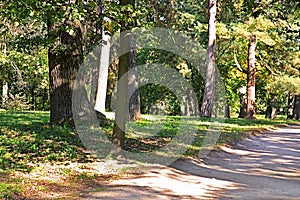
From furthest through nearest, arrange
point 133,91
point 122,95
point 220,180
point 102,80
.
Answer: point 102,80
point 133,91
point 122,95
point 220,180

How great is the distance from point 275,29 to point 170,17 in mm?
8043

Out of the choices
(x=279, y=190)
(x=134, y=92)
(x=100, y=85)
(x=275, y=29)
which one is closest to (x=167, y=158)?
(x=279, y=190)

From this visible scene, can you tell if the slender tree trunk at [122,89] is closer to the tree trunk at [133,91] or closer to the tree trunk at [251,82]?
the tree trunk at [133,91]

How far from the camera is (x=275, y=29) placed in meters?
24.1

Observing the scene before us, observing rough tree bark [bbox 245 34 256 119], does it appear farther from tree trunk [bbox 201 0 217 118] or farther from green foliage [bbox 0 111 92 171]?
green foliage [bbox 0 111 92 171]

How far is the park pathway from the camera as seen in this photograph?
20.0ft

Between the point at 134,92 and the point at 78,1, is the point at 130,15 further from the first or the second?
the point at 134,92

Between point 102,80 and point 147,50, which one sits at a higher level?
point 147,50

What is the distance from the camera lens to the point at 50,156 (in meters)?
7.93

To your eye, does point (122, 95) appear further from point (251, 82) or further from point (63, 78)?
point (251, 82)

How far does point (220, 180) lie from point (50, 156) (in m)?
3.18

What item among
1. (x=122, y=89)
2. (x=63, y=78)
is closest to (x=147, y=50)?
(x=63, y=78)

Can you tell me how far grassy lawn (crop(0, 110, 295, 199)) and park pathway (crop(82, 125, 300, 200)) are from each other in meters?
0.58

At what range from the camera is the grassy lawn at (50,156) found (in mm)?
6152
